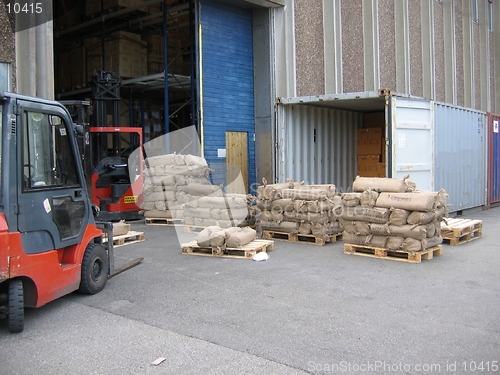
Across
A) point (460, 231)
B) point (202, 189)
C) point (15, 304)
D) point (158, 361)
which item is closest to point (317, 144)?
point (202, 189)

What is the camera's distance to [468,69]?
22.5 meters

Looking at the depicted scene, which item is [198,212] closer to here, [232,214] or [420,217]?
[232,214]

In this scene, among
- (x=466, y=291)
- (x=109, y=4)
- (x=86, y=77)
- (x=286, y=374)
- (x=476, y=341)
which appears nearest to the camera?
(x=286, y=374)

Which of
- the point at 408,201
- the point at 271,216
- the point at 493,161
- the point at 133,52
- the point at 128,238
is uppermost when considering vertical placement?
the point at 133,52

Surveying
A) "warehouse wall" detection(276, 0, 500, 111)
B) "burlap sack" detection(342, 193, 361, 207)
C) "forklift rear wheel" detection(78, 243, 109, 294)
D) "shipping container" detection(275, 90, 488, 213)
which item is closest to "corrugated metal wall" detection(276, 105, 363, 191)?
"shipping container" detection(275, 90, 488, 213)

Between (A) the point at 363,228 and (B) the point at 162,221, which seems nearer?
(A) the point at 363,228

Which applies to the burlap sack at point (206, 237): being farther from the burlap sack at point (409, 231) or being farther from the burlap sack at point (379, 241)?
the burlap sack at point (409, 231)

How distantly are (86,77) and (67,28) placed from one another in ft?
6.91

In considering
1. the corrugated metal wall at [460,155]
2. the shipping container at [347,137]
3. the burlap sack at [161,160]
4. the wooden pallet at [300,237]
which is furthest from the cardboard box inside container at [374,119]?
the wooden pallet at [300,237]

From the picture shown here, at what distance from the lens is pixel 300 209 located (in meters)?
8.92

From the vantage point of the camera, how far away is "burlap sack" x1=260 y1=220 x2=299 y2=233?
9211 millimetres

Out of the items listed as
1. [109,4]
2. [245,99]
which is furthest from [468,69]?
[109,4]

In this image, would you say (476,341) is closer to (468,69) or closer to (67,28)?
(67,28)

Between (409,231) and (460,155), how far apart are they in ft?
21.2
